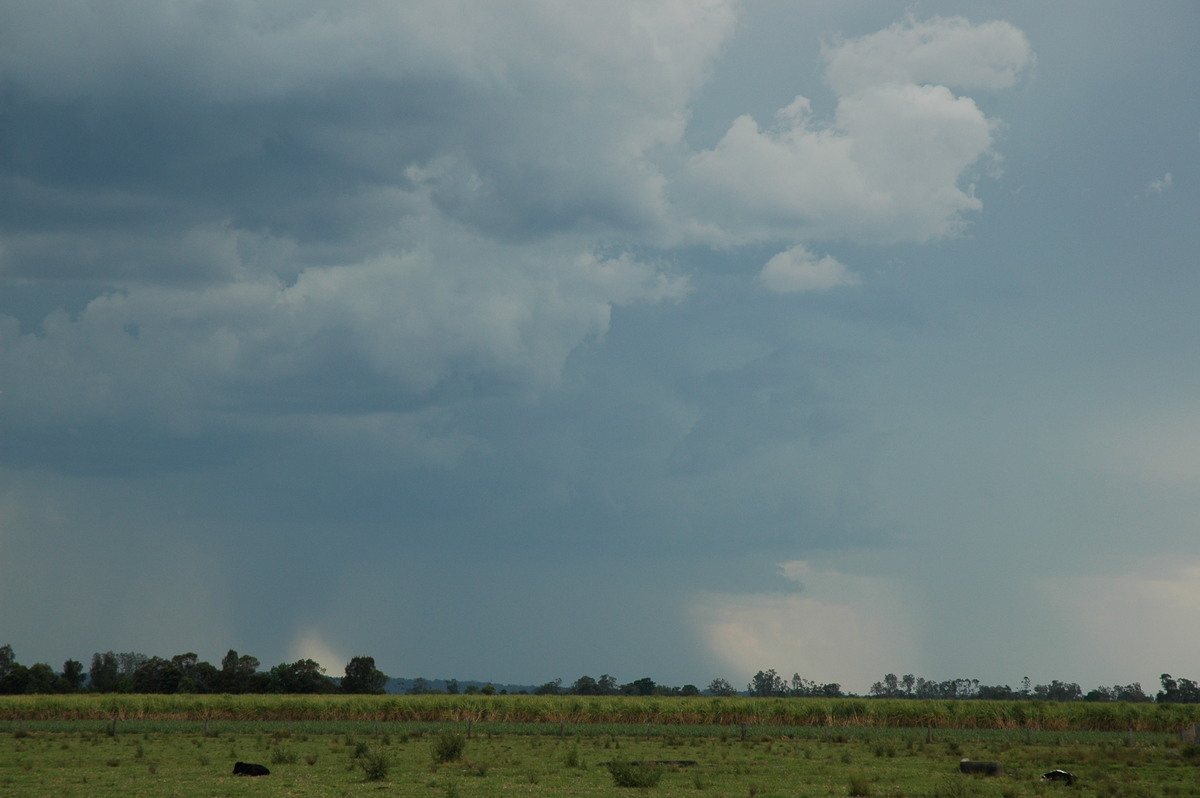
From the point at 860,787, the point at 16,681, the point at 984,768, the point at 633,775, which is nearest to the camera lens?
the point at 860,787

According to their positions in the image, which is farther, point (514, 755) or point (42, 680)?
point (42, 680)

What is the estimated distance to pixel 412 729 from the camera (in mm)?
65125

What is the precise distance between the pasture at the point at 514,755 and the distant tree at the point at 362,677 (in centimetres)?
6493

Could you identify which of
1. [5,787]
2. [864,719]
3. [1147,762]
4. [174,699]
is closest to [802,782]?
[1147,762]

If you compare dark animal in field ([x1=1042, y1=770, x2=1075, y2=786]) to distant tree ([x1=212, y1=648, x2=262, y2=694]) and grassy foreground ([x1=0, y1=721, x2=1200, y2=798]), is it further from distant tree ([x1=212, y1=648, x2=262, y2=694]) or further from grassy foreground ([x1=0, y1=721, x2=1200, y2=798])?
distant tree ([x1=212, y1=648, x2=262, y2=694])

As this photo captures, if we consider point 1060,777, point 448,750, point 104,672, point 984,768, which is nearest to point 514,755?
point 448,750

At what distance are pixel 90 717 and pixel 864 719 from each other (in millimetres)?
61504

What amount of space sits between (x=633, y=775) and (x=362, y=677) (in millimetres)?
122269

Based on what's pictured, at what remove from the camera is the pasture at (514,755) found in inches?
1224

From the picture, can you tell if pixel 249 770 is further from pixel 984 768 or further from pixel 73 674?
pixel 73 674

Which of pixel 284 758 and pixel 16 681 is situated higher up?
pixel 284 758

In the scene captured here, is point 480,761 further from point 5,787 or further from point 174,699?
point 174,699

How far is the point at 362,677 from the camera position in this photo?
14488 centimetres

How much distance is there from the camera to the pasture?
31078 mm
